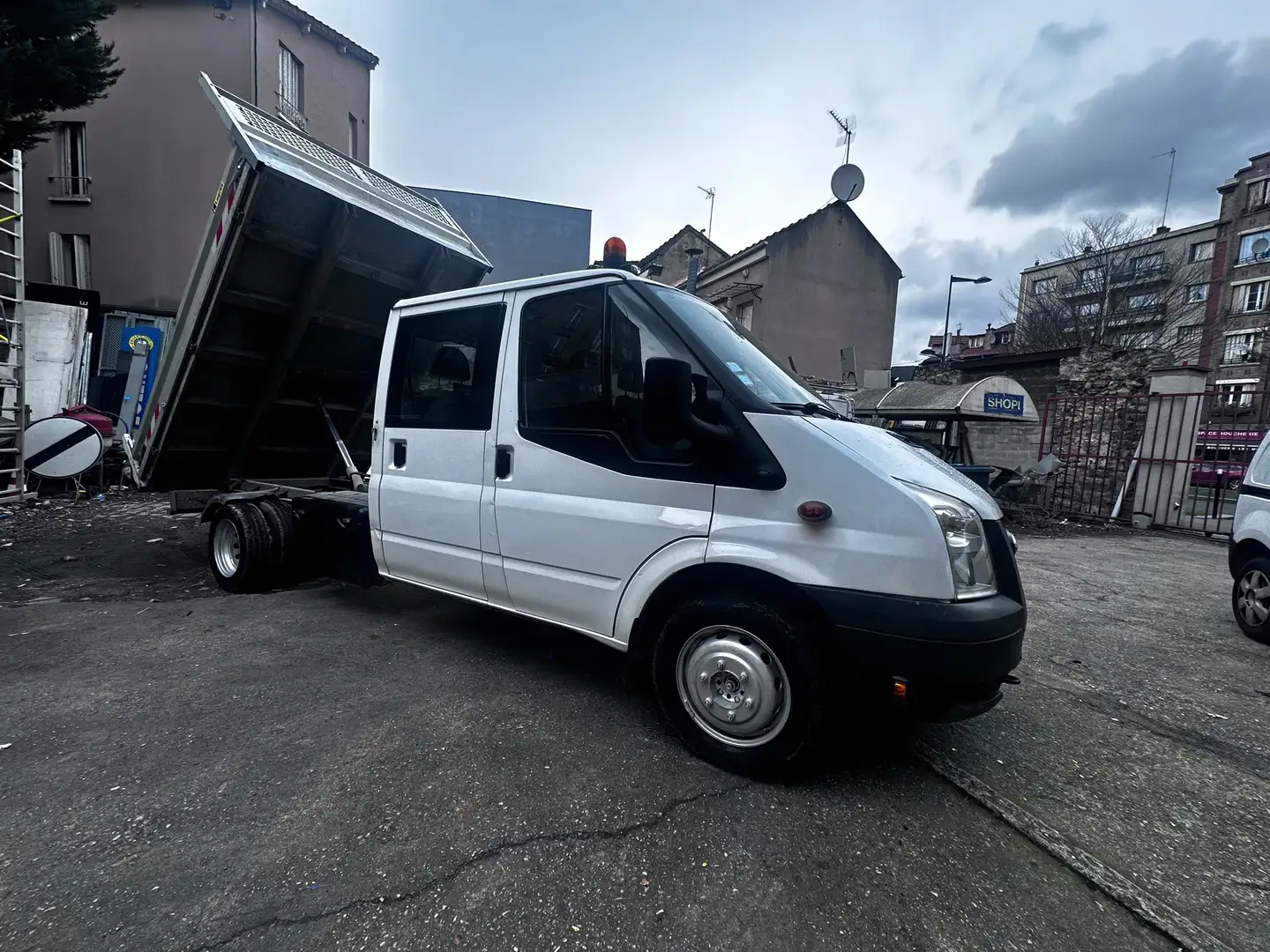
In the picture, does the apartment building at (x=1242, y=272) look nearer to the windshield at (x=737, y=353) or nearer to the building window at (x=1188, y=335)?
the building window at (x=1188, y=335)

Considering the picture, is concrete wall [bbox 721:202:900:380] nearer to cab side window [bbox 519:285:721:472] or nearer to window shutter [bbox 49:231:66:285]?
cab side window [bbox 519:285:721:472]

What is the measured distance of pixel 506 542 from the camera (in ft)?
10.6

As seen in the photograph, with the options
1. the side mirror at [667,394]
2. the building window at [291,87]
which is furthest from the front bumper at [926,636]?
the building window at [291,87]

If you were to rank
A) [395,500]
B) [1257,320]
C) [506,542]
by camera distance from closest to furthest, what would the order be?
[506,542] → [395,500] → [1257,320]

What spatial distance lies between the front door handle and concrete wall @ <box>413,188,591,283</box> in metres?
12.2

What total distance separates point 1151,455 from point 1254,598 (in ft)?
24.4

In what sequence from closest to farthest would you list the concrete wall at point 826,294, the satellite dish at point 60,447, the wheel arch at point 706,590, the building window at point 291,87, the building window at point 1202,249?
the wheel arch at point 706,590 → the satellite dish at point 60,447 → the building window at point 291,87 → the concrete wall at point 826,294 → the building window at point 1202,249

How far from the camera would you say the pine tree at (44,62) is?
6.68 meters

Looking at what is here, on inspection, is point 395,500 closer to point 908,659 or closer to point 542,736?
point 542,736

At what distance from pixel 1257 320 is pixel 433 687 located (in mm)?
51872

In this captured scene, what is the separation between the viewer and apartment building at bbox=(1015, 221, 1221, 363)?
77.3ft

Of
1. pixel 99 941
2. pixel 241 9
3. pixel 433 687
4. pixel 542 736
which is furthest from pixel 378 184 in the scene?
pixel 241 9

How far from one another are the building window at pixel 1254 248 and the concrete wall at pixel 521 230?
45858mm

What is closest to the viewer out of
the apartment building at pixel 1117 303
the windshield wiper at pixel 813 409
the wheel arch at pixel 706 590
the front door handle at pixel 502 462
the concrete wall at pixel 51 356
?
the wheel arch at pixel 706 590
